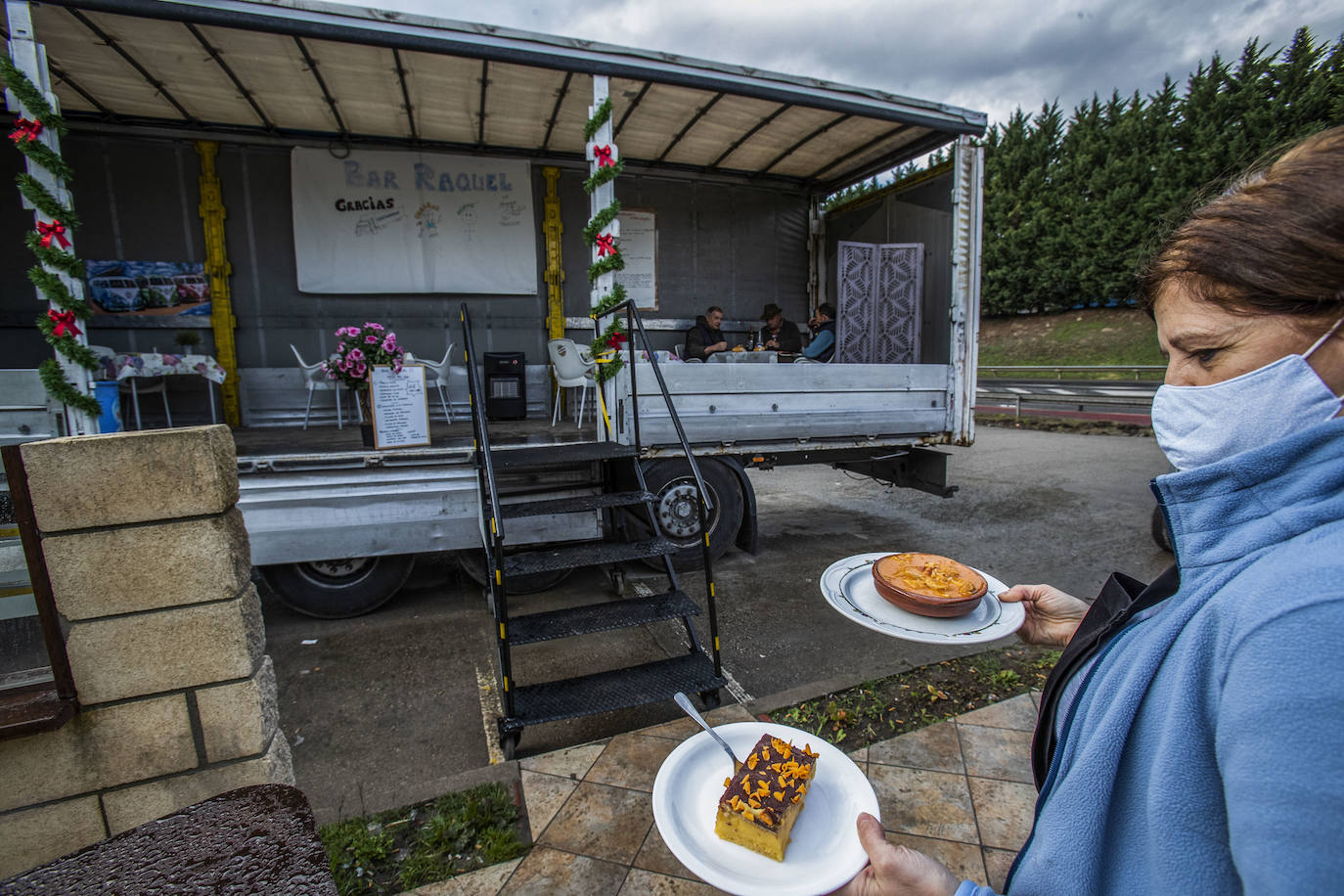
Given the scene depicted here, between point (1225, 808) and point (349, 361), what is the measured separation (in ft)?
17.8

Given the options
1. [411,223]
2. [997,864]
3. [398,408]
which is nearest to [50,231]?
[398,408]

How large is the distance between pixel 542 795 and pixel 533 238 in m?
6.91

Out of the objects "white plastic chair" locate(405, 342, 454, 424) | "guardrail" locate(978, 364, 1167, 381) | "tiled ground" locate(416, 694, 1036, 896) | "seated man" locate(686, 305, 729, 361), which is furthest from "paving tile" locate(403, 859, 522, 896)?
"guardrail" locate(978, 364, 1167, 381)

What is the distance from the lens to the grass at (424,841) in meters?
2.07

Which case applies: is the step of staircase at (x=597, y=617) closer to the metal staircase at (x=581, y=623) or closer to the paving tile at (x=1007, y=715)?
the metal staircase at (x=581, y=623)

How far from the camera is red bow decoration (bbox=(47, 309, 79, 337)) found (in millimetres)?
4301

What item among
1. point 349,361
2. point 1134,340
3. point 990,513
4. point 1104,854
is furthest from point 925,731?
point 1134,340

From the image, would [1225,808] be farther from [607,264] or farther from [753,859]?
[607,264]

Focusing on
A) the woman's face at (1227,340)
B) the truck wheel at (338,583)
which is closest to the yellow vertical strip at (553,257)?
the truck wheel at (338,583)

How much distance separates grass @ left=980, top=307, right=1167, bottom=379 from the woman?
74.6 feet

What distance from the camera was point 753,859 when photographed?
1.16 metres

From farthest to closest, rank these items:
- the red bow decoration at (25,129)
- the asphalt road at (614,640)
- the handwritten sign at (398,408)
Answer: the handwritten sign at (398,408) < the red bow decoration at (25,129) < the asphalt road at (614,640)

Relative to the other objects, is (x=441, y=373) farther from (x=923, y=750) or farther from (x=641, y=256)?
(x=923, y=750)

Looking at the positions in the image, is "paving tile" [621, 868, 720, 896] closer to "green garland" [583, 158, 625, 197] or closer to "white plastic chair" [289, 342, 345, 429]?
"green garland" [583, 158, 625, 197]
